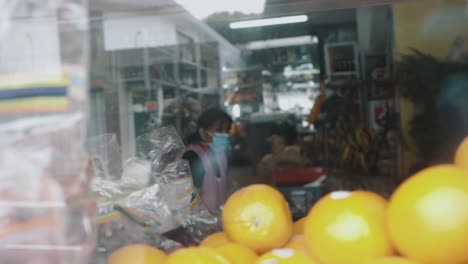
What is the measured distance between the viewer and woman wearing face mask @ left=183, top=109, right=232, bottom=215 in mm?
2979

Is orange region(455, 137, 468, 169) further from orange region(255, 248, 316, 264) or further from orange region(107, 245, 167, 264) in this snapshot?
orange region(107, 245, 167, 264)

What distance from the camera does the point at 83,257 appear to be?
24.8 inches

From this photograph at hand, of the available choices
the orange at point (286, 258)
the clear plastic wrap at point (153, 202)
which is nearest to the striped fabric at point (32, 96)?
the clear plastic wrap at point (153, 202)

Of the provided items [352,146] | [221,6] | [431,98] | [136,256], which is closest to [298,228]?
[136,256]

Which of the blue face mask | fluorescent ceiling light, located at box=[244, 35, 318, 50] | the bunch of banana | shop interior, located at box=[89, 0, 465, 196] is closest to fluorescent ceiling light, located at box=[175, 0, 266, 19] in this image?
the blue face mask

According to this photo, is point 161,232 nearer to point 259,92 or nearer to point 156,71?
point 156,71

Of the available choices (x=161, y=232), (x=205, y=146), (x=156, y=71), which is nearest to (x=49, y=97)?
(x=161, y=232)

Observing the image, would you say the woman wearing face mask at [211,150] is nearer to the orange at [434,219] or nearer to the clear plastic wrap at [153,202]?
the clear plastic wrap at [153,202]

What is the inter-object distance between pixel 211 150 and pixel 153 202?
229cm

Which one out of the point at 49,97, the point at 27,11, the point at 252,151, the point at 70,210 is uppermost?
the point at 27,11

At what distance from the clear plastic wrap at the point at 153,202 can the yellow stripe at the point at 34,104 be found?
0.61 feet

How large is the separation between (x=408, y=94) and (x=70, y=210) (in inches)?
190

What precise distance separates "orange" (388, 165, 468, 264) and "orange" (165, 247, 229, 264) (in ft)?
0.93

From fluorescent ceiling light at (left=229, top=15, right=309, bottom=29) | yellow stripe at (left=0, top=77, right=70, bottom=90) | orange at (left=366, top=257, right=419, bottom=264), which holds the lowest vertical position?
orange at (left=366, top=257, right=419, bottom=264)
